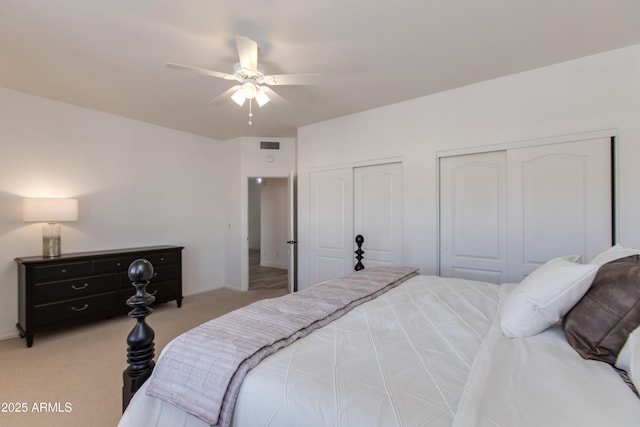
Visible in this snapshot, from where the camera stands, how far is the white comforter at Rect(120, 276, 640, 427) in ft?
2.44

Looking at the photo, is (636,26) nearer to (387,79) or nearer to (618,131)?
(618,131)

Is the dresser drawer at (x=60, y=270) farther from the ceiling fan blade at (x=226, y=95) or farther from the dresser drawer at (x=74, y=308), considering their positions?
the ceiling fan blade at (x=226, y=95)

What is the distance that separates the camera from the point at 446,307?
164 centimetres

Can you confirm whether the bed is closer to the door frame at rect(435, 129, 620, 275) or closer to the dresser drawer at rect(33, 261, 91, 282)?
the door frame at rect(435, 129, 620, 275)

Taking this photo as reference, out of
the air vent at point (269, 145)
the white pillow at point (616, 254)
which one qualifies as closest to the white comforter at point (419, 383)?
the white pillow at point (616, 254)

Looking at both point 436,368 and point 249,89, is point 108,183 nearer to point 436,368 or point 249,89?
point 249,89

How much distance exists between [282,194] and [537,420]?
696cm

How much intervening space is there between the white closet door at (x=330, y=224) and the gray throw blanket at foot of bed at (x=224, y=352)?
2496mm

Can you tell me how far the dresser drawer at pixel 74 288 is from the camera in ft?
9.84

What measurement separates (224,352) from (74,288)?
123 inches

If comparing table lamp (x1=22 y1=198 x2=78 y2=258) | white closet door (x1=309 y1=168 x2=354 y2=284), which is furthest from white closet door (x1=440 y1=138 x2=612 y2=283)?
table lamp (x1=22 y1=198 x2=78 y2=258)

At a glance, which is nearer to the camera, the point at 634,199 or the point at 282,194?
the point at 634,199

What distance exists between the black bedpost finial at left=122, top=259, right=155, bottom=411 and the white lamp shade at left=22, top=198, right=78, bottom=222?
→ 2777mm

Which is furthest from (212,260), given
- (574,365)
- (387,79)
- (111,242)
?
(574,365)
